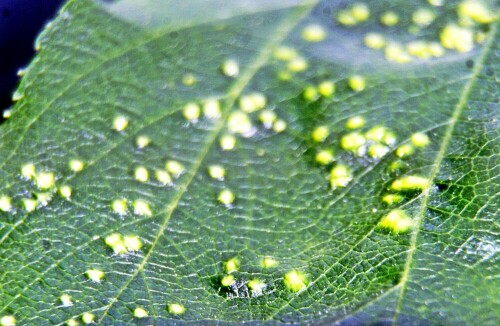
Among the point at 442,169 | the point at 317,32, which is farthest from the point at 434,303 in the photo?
the point at 317,32

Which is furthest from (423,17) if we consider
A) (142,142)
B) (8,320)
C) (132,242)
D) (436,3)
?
(8,320)

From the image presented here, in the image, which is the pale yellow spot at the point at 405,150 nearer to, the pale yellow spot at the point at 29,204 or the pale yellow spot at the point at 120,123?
the pale yellow spot at the point at 120,123

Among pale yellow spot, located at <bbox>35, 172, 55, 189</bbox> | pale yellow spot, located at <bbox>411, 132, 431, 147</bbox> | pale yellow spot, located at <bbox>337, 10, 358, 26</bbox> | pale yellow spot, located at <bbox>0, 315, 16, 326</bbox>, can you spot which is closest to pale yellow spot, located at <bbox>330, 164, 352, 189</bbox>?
pale yellow spot, located at <bbox>411, 132, 431, 147</bbox>

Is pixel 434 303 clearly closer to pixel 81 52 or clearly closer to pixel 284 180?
pixel 284 180

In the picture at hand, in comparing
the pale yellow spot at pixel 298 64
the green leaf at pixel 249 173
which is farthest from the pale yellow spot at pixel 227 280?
the pale yellow spot at pixel 298 64

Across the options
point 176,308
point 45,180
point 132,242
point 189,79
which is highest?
point 189,79

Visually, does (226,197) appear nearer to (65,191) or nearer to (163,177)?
(163,177)

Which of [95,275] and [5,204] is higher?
[5,204]
